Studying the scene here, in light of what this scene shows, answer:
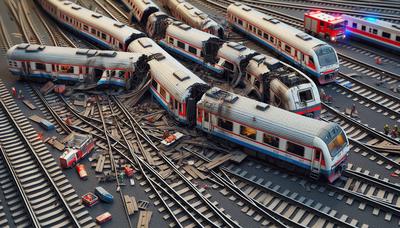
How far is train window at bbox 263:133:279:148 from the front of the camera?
1147 inches

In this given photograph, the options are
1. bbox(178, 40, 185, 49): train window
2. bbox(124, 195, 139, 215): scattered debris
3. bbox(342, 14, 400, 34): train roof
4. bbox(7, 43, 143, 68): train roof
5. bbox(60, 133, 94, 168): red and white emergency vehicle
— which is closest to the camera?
bbox(124, 195, 139, 215): scattered debris

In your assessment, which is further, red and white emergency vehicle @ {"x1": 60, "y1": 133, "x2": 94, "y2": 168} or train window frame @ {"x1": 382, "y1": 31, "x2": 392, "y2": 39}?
train window frame @ {"x1": 382, "y1": 31, "x2": 392, "y2": 39}

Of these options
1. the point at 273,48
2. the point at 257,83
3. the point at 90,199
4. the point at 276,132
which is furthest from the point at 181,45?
the point at 90,199

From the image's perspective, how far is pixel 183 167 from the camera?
3048 cm

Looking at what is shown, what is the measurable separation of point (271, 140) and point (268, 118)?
1360 millimetres

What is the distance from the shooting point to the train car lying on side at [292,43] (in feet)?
130

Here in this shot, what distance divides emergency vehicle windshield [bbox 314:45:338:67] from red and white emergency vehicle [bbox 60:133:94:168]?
64.2ft

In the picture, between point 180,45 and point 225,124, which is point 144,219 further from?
point 180,45

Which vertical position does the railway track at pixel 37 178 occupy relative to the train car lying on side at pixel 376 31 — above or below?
below

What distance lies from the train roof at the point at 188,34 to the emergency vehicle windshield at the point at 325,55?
958 centimetres

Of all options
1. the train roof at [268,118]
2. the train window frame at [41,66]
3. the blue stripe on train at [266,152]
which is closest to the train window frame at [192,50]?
the train roof at [268,118]

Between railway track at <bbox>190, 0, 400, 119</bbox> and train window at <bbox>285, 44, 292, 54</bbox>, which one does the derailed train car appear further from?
Result: train window at <bbox>285, 44, 292, 54</bbox>

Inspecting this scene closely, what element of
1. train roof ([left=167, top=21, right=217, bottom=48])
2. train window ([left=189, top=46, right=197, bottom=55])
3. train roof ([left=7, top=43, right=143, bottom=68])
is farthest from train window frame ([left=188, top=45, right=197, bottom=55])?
train roof ([left=7, top=43, right=143, bottom=68])

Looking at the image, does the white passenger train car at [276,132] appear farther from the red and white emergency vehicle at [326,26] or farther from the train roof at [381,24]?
the red and white emergency vehicle at [326,26]
